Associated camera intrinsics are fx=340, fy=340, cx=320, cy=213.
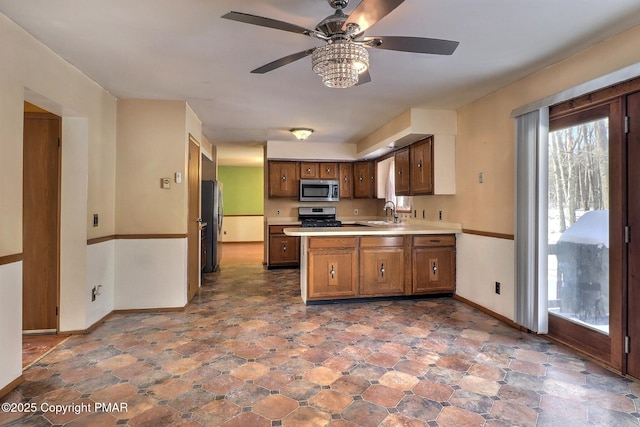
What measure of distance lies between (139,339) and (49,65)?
2.27m

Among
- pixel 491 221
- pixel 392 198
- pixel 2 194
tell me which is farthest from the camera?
pixel 392 198

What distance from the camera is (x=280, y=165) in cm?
638

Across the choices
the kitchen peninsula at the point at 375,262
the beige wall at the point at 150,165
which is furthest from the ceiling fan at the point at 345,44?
the beige wall at the point at 150,165

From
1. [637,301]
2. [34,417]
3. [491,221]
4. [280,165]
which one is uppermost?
[280,165]

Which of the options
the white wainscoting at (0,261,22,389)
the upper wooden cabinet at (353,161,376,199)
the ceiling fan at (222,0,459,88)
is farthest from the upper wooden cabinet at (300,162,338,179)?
the white wainscoting at (0,261,22,389)

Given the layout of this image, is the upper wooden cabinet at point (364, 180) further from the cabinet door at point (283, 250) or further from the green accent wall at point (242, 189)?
the green accent wall at point (242, 189)

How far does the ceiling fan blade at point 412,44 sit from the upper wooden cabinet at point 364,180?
4.47 meters

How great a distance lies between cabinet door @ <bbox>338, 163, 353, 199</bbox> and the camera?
21.7 ft

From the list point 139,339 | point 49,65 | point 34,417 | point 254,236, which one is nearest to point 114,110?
point 49,65

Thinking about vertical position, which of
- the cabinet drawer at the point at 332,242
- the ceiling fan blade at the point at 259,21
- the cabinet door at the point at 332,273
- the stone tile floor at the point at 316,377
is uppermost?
the ceiling fan blade at the point at 259,21

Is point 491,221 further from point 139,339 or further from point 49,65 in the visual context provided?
point 49,65

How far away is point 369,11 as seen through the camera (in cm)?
154

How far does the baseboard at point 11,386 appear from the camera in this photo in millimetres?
2048

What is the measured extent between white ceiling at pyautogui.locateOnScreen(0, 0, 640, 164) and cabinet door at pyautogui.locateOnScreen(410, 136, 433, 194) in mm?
526
